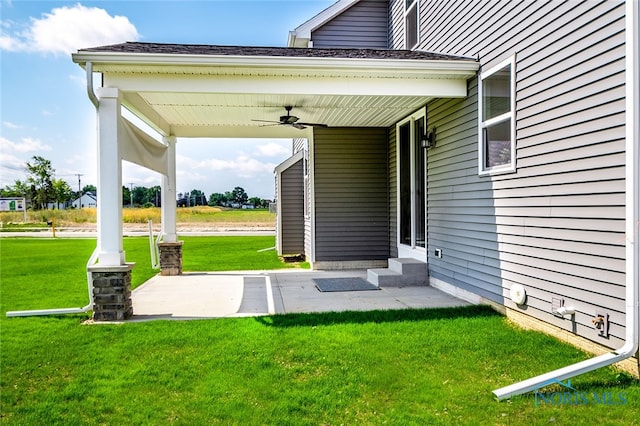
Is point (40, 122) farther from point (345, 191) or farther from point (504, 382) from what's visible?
point (504, 382)

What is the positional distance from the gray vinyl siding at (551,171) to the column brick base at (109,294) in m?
4.24

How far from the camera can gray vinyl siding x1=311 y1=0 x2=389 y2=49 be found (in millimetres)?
9602

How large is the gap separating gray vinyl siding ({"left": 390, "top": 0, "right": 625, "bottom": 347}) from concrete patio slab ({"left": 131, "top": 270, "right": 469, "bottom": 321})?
0.91m

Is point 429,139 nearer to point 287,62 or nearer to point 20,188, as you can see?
point 287,62

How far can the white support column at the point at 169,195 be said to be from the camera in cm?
855

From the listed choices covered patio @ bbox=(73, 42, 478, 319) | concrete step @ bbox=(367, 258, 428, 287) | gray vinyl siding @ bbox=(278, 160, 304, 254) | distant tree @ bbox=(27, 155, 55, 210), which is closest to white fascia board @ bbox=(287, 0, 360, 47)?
covered patio @ bbox=(73, 42, 478, 319)

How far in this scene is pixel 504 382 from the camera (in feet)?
10.4

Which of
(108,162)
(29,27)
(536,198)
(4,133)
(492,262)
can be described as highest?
(29,27)

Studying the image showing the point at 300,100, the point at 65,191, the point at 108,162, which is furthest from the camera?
the point at 65,191

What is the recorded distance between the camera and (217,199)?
6988 centimetres

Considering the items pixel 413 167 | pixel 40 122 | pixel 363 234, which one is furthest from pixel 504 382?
pixel 40 122

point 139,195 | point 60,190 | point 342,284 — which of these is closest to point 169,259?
Answer: point 342,284

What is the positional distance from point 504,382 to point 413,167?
199 inches

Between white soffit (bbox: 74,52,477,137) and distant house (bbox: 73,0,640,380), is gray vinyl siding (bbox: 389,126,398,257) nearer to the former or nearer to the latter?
distant house (bbox: 73,0,640,380)
